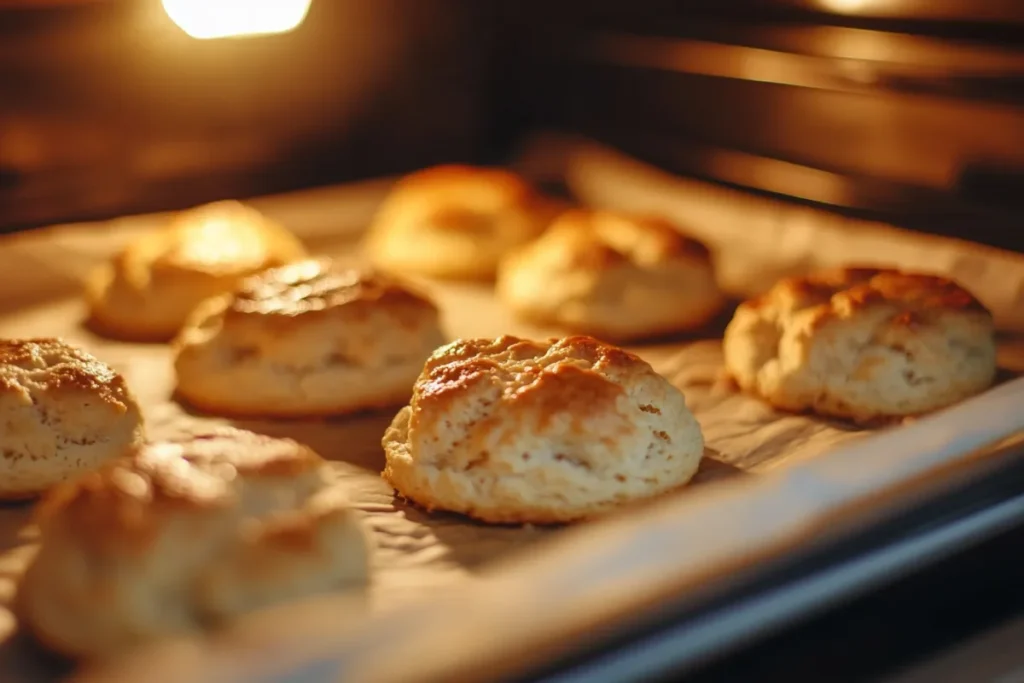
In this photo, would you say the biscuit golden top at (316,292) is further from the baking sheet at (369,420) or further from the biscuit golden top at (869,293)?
the biscuit golden top at (869,293)

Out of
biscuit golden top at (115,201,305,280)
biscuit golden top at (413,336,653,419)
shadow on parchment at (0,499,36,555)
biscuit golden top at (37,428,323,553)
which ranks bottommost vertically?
shadow on parchment at (0,499,36,555)

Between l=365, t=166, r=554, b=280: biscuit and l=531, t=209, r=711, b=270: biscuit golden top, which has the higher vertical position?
l=531, t=209, r=711, b=270: biscuit golden top

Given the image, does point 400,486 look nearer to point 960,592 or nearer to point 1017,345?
point 960,592

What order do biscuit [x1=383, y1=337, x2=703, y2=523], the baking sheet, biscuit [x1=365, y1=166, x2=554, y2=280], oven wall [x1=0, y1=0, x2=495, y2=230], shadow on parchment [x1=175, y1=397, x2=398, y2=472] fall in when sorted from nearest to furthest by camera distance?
the baking sheet < biscuit [x1=383, y1=337, x2=703, y2=523] < shadow on parchment [x1=175, y1=397, x2=398, y2=472] < oven wall [x1=0, y1=0, x2=495, y2=230] < biscuit [x1=365, y1=166, x2=554, y2=280]

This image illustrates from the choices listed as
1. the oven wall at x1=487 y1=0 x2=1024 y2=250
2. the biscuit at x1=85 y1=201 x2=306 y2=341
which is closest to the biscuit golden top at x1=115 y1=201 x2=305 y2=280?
the biscuit at x1=85 y1=201 x2=306 y2=341

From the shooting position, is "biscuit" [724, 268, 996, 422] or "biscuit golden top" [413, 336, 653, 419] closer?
"biscuit golden top" [413, 336, 653, 419]

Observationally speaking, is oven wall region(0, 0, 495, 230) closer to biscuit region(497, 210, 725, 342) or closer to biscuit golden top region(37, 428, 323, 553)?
biscuit region(497, 210, 725, 342)

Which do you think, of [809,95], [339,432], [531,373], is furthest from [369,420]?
[809,95]

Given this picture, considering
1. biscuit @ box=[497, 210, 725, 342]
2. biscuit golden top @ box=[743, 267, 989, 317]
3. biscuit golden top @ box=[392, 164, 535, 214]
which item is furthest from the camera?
biscuit golden top @ box=[392, 164, 535, 214]
